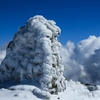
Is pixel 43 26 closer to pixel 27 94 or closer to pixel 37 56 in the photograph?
pixel 37 56

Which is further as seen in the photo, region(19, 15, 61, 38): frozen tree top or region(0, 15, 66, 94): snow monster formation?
region(19, 15, 61, 38): frozen tree top

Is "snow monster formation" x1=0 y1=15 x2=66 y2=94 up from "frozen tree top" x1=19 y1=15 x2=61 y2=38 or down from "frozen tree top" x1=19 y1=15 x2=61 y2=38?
down

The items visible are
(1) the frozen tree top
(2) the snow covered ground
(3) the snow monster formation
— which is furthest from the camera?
(1) the frozen tree top

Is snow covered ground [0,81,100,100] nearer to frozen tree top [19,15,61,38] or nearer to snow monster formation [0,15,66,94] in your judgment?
snow monster formation [0,15,66,94]

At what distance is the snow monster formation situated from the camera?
43844mm

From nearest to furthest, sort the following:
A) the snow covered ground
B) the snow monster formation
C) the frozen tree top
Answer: the snow covered ground → the snow monster formation → the frozen tree top

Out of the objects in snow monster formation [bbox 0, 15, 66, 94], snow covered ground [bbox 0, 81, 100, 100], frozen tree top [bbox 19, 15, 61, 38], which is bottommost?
snow covered ground [bbox 0, 81, 100, 100]

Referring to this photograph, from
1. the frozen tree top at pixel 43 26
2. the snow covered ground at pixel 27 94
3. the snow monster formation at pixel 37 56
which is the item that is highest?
the frozen tree top at pixel 43 26

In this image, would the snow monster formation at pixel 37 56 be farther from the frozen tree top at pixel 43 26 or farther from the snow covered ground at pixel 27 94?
the snow covered ground at pixel 27 94

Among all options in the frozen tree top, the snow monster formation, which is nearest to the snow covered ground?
the snow monster formation

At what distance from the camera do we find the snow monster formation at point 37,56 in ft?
144

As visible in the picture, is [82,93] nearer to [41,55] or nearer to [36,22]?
[41,55]

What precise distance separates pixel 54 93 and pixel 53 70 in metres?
4.13

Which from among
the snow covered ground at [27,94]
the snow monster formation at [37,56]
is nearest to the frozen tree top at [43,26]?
the snow monster formation at [37,56]
